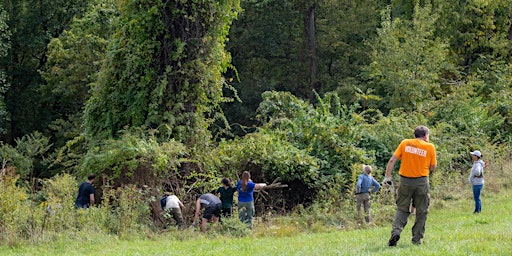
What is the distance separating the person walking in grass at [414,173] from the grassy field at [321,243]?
0.55 m

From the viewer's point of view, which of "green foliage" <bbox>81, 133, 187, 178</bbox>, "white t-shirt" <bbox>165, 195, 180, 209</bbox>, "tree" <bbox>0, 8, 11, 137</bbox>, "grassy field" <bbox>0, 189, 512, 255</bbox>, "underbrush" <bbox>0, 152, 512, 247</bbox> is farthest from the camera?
"tree" <bbox>0, 8, 11, 137</bbox>

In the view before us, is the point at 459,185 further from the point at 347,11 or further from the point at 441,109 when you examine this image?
the point at 347,11

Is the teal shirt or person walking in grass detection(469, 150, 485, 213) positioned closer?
the teal shirt

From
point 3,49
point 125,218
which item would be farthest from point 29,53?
point 125,218

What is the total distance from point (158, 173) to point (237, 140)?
356cm

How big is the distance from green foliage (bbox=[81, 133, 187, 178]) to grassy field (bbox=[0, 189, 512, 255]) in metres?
3.16

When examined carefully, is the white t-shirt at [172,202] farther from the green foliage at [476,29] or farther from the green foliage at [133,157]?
the green foliage at [476,29]

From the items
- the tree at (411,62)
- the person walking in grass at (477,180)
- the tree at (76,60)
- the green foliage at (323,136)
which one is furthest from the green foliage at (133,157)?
the tree at (411,62)

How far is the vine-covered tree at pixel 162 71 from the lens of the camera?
2159cm

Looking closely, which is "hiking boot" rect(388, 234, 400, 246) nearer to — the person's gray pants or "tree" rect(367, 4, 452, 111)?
the person's gray pants

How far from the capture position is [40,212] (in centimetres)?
1565

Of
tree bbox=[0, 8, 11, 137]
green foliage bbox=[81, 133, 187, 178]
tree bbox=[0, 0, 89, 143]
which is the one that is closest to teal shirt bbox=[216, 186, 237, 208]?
green foliage bbox=[81, 133, 187, 178]

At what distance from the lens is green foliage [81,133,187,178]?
19.0 metres

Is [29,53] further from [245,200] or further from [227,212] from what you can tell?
[245,200]
